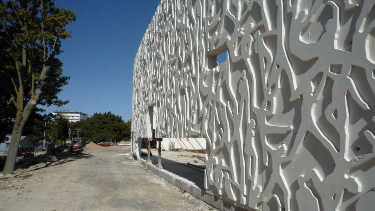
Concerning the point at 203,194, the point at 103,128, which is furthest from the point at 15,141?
the point at 103,128

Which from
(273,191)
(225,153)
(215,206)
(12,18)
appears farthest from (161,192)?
(12,18)

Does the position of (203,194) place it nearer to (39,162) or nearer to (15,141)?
(15,141)

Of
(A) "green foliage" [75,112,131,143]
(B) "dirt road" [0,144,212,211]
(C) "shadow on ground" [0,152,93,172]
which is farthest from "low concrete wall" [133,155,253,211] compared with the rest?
(A) "green foliage" [75,112,131,143]

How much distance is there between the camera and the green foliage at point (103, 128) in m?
60.1

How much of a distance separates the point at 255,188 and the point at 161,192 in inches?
194

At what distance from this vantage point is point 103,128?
60406 millimetres

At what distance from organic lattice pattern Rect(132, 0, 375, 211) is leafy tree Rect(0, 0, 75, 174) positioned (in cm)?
980

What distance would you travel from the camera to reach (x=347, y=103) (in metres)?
3.78

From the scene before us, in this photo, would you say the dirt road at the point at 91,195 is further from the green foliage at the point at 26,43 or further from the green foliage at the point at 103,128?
the green foliage at the point at 103,128

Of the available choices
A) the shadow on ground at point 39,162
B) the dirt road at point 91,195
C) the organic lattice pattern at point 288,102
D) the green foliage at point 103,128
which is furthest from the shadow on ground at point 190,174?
the green foliage at point 103,128

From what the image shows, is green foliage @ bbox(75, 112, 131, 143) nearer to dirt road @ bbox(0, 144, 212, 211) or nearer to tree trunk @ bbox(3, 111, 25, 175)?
tree trunk @ bbox(3, 111, 25, 175)

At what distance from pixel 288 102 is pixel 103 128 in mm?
58704

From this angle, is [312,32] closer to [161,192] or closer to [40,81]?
[161,192]

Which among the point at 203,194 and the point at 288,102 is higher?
the point at 288,102
